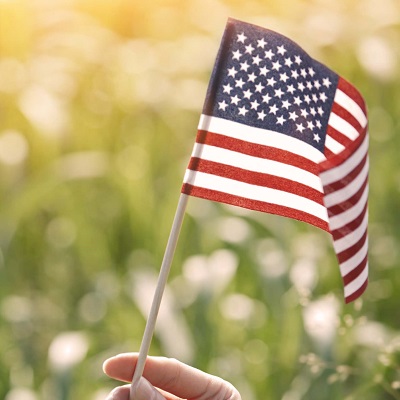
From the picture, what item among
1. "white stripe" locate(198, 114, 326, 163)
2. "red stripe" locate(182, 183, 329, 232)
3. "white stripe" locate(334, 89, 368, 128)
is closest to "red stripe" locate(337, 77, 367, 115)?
A: "white stripe" locate(334, 89, 368, 128)

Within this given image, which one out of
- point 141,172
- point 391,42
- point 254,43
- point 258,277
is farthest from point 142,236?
point 254,43

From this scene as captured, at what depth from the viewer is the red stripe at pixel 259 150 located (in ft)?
5.36

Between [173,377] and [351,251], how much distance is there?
429mm

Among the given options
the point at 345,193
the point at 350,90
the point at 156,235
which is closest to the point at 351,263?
the point at 345,193

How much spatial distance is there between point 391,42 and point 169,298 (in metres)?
2.28

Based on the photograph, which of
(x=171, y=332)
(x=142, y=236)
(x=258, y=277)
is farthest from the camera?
(x=142, y=236)

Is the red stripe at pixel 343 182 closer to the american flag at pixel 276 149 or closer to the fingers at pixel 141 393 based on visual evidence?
the american flag at pixel 276 149

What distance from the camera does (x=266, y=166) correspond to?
1.69 metres

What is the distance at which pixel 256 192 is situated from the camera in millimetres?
1685

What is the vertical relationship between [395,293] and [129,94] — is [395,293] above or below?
below

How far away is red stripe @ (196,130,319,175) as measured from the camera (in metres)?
1.63

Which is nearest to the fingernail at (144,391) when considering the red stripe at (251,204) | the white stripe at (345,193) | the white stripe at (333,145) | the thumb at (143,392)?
the thumb at (143,392)

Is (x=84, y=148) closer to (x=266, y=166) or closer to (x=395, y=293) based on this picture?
(x=395, y=293)

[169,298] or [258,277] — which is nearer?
[169,298]
